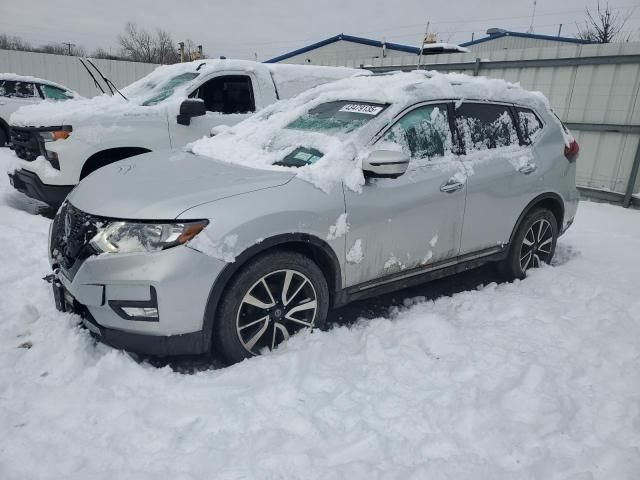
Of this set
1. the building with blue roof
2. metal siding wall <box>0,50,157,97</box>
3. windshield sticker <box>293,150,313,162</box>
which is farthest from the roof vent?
windshield sticker <box>293,150,313,162</box>

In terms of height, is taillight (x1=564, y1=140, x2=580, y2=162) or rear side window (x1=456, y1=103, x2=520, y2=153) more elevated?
rear side window (x1=456, y1=103, x2=520, y2=153)

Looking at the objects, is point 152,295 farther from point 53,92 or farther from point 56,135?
point 53,92

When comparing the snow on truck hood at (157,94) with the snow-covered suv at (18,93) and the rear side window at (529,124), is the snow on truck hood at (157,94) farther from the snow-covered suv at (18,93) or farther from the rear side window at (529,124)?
the snow-covered suv at (18,93)

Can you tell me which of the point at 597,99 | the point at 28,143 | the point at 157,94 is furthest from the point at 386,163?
the point at 597,99

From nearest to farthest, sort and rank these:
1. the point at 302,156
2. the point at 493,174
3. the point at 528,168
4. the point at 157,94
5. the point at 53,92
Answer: the point at 302,156 < the point at 493,174 < the point at 528,168 < the point at 157,94 < the point at 53,92

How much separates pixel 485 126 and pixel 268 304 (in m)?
2.44

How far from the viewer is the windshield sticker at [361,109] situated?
3.34 meters

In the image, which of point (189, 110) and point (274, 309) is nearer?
point (274, 309)

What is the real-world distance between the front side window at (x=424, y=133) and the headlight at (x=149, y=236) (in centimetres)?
154

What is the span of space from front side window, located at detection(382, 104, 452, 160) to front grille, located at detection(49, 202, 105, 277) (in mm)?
1964

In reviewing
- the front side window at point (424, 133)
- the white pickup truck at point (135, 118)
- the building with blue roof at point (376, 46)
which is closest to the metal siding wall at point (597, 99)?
the white pickup truck at point (135, 118)

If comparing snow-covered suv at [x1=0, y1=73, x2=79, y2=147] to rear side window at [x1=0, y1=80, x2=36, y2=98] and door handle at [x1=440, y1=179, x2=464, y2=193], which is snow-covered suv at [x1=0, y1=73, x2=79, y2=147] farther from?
door handle at [x1=440, y1=179, x2=464, y2=193]

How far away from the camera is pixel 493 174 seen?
12.4 feet

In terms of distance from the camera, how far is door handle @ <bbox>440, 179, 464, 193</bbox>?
136 inches
